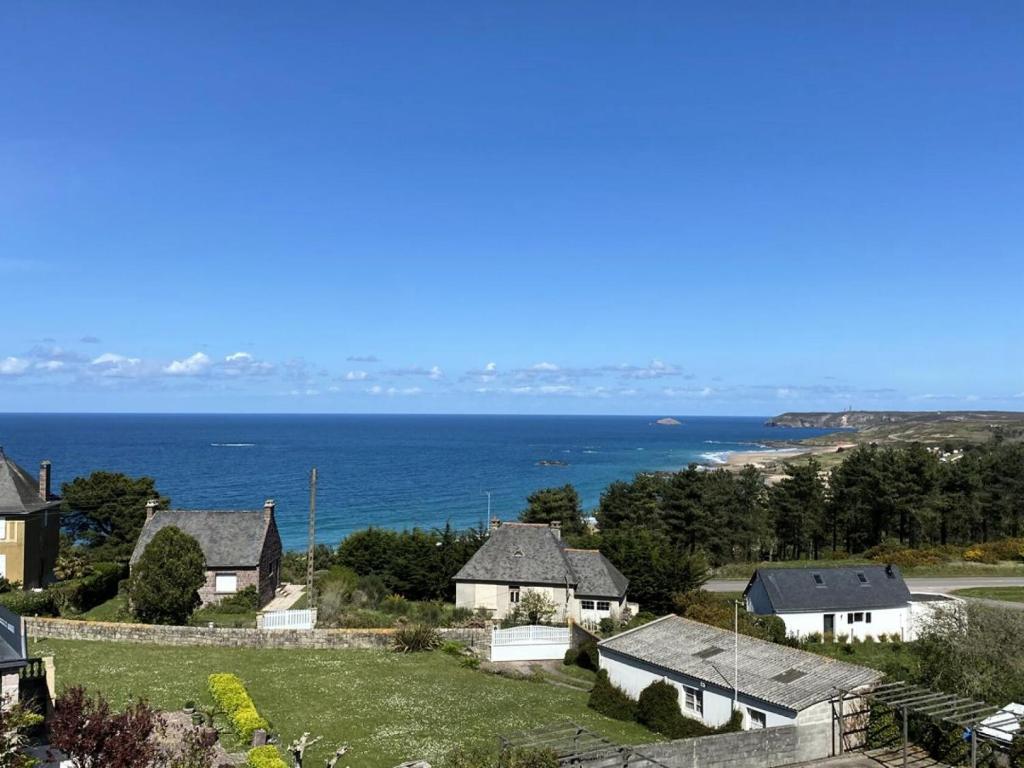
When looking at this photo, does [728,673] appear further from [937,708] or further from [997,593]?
[997,593]

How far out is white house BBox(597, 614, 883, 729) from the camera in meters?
24.1

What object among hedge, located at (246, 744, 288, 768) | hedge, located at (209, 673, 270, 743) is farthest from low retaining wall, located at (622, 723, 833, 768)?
hedge, located at (209, 673, 270, 743)

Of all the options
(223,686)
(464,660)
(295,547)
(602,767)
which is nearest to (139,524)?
(295,547)

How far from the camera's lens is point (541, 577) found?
43500 millimetres

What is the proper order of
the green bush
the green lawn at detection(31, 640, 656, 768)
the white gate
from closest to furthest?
the green lawn at detection(31, 640, 656, 768)
the white gate
the green bush

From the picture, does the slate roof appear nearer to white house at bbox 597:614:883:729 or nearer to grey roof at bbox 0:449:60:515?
white house at bbox 597:614:883:729

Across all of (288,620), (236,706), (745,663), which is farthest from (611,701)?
(288,620)

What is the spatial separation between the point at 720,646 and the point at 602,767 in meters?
9.84

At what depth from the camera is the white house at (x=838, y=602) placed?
42125mm

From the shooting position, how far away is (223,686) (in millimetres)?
24203

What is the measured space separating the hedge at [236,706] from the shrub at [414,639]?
1054 centimetres

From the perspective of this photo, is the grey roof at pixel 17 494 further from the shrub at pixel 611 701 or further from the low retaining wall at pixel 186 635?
the shrub at pixel 611 701

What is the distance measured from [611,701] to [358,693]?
28.8 feet

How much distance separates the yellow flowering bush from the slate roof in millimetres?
20394
